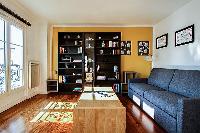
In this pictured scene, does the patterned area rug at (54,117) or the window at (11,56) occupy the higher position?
the window at (11,56)

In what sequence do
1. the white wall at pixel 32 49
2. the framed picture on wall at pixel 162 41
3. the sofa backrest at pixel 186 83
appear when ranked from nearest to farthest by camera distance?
1. the sofa backrest at pixel 186 83
2. the white wall at pixel 32 49
3. the framed picture on wall at pixel 162 41

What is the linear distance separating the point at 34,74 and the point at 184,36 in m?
4.35

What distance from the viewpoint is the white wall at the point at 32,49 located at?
4641 mm

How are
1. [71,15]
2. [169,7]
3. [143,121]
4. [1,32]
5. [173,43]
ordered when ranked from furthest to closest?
[71,15]
[173,43]
[169,7]
[1,32]
[143,121]

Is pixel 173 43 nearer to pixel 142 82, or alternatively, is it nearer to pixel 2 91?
pixel 142 82

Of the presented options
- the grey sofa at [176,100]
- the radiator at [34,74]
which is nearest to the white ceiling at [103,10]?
the radiator at [34,74]

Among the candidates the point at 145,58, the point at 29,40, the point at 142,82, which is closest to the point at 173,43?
the point at 142,82

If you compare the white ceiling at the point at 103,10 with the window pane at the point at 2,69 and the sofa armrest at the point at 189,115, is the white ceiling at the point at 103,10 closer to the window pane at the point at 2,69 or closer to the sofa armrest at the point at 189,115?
the window pane at the point at 2,69

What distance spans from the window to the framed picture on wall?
403cm

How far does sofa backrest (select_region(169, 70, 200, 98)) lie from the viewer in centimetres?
343

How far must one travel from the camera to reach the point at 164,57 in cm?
623

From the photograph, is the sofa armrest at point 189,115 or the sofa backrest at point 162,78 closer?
the sofa armrest at point 189,115

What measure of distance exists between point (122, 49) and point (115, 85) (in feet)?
4.36

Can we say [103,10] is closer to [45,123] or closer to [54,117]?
[54,117]
